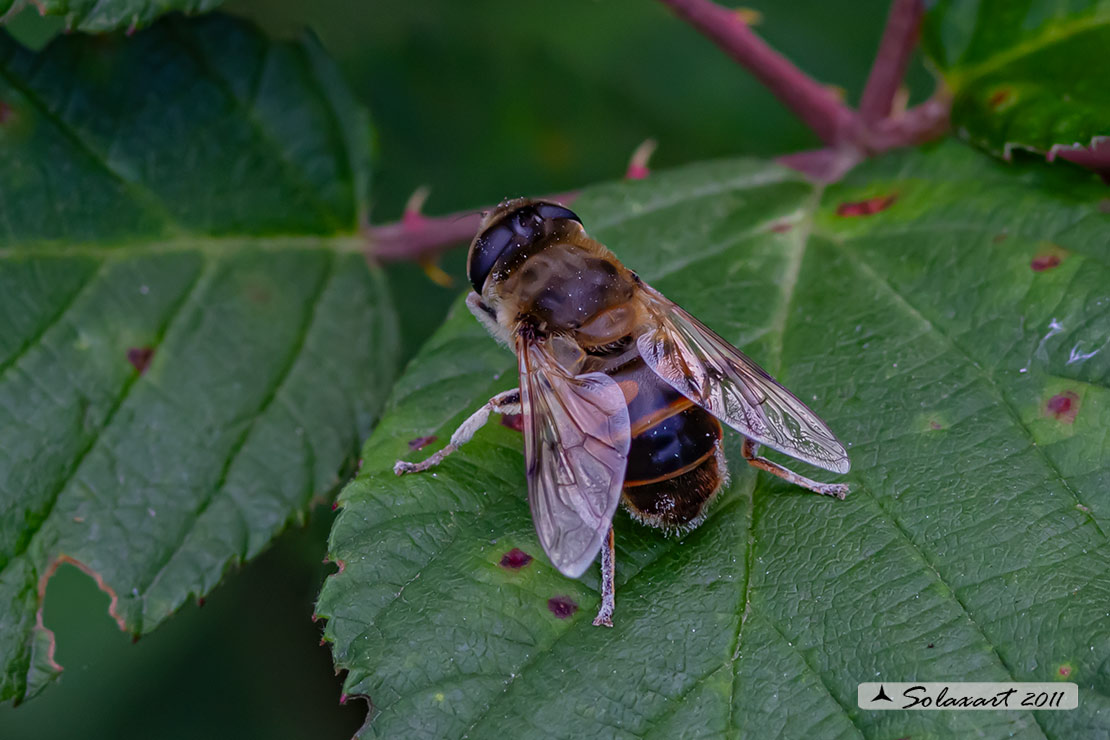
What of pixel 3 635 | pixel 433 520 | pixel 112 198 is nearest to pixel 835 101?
pixel 433 520

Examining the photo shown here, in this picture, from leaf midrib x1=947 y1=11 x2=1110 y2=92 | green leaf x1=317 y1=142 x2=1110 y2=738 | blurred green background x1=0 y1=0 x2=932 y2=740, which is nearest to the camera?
green leaf x1=317 y1=142 x2=1110 y2=738

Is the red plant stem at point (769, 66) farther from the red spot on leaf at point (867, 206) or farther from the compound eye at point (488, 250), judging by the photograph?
the compound eye at point (488, 250)

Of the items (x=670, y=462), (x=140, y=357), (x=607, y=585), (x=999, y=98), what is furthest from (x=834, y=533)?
(x=140, y=357)

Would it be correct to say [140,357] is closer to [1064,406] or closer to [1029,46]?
[1064,406]

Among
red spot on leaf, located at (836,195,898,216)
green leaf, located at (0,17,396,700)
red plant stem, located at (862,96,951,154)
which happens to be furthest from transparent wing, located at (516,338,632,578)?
red plant stem, located at (862,96,951,154)

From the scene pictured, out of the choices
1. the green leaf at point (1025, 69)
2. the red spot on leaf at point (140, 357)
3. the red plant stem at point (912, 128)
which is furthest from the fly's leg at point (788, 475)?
the red spot on leaf at point (140, 357)

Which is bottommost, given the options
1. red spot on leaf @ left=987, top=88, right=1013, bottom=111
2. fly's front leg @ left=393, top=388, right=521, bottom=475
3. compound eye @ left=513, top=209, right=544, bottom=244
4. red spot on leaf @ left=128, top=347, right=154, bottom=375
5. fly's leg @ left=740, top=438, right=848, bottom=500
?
red spot on leaf @ left=128, top=347, right=154, bottom=375

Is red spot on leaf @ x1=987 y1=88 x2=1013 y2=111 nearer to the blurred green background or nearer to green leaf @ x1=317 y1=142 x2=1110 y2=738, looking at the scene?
green leaf @ x1=317 y1=142 x2=1110 y2=738
